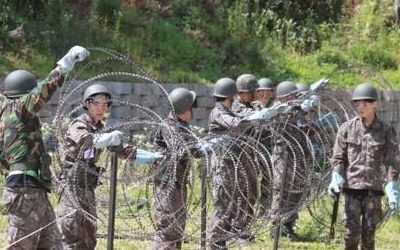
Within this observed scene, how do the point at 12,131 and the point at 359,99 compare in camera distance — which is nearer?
the point at 12,131

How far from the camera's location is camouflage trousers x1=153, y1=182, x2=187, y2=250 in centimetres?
781

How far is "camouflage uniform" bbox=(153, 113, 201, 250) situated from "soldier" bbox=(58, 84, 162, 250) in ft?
1.39

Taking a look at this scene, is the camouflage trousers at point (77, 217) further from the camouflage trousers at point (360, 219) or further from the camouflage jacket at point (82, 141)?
the camouflage trousers at point (360, 219)

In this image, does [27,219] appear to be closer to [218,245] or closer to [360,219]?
[218,245]

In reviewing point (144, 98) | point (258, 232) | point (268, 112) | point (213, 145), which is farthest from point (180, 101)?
point (144, 98)

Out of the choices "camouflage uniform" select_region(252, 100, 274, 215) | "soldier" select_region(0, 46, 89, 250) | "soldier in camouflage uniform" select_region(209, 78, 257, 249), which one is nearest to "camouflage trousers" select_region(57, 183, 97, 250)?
"soldier" select_region(0, 46, 89, 250)

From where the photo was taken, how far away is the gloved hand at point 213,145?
779 centimetres

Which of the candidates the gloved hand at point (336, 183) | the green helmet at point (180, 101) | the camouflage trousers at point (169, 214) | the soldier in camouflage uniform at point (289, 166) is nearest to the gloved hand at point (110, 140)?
the camouflage trousers at point (169, 214)

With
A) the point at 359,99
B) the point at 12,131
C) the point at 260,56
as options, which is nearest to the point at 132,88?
the point at 260,56

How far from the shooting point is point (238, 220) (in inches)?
357

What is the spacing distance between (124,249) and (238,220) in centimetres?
127

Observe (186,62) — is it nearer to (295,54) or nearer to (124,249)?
(295,54)

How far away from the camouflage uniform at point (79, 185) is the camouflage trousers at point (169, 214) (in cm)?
53

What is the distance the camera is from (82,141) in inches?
291
